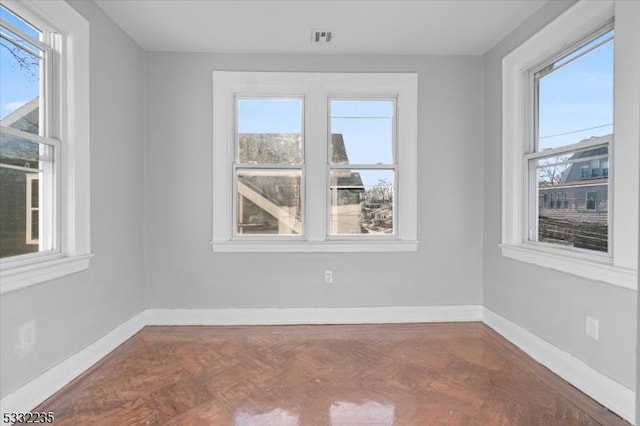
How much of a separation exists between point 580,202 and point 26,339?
3.66m

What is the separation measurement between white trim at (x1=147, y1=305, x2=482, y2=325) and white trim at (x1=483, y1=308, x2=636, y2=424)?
52cm

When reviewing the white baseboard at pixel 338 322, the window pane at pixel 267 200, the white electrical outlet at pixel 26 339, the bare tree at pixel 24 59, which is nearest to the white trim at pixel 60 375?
Answer: the white baseboard at pixel 338 322

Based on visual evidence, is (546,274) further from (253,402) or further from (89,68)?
(89,68)

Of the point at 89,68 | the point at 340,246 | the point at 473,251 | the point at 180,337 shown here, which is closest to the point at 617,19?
the point at 473,251

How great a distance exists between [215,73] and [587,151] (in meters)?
3.20

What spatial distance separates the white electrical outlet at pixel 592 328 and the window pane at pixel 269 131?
2667 millimetres

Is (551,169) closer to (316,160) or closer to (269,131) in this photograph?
(316,160)

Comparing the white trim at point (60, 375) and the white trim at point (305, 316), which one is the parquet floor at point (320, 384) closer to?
the white trim at point (60, 375)

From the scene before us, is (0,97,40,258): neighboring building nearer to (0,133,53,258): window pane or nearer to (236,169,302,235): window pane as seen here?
(0,133,53,258): window pane

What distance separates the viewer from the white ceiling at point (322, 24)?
266 cm

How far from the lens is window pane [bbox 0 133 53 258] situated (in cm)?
200

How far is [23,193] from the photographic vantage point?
7.00ft

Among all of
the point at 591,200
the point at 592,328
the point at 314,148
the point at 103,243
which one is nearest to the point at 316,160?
the point at 314,148

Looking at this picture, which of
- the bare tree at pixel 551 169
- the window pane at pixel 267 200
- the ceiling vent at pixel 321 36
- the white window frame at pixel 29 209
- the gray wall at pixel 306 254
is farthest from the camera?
the window pane at pixel 267 200
